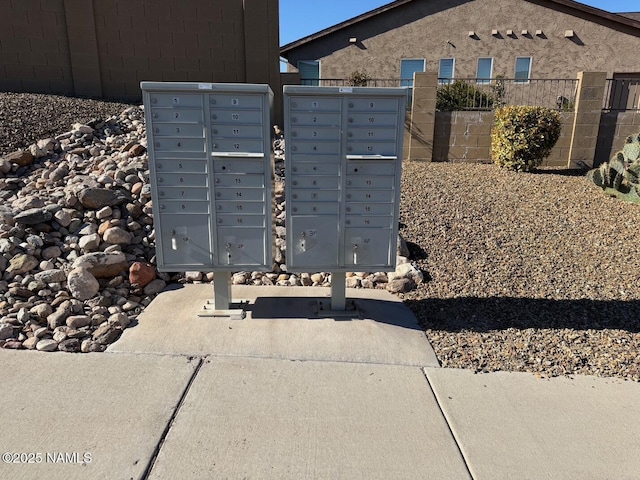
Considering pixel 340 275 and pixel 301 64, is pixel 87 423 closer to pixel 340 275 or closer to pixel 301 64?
pixel 340 275

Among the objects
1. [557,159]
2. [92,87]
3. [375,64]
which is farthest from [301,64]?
[557,159]

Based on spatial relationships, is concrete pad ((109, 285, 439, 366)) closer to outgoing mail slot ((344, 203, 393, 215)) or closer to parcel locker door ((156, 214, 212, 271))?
parcel locker door ((156, 214, 212, 271))

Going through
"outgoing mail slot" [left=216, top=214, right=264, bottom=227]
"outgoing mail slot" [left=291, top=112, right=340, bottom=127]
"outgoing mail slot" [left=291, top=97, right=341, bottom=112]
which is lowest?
"outgoing mail slot" [left=216, top=214, right=264, bottom=227]

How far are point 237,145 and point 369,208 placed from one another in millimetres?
1313

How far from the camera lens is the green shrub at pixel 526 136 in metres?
8.79

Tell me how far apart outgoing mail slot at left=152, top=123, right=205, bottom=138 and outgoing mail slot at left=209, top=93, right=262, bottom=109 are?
0.24m

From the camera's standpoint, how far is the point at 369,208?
14.1 ft

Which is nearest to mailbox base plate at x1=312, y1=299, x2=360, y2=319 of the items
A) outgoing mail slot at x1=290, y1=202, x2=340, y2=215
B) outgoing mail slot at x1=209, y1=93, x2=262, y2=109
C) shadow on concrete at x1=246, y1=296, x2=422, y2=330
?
shadow on concrete at x1=246, y1=296, x2=422, y2=330

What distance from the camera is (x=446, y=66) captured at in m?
17.3

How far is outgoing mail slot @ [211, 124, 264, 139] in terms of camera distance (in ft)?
13.2

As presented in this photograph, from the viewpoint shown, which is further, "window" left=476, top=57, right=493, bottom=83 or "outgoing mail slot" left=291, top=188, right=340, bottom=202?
"window" left=476, top=57, right=493, bottom=83

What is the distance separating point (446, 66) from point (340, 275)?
15.2 meters

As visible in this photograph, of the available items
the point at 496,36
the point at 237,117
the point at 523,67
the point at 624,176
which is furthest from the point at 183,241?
the point at 523,67

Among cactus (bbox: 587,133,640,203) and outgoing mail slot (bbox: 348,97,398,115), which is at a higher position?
outgoing mail slot (bbox: 348,97,398,115)
